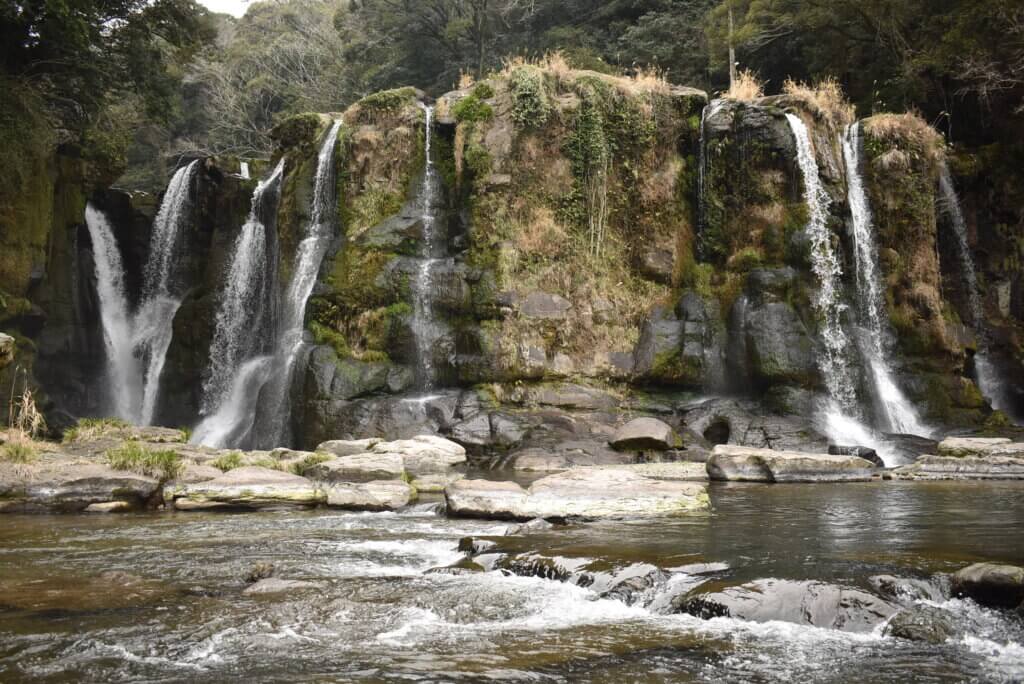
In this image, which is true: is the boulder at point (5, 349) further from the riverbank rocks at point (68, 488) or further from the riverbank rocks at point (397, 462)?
the riverbank rocks at point (397, 462)

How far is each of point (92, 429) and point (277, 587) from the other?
1206 centimetres

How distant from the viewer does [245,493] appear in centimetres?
1273

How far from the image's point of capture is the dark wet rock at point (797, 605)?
5.97m

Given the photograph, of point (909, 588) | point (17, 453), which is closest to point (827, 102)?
point (909, 588)

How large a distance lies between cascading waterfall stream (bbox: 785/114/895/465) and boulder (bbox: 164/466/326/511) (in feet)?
37.3

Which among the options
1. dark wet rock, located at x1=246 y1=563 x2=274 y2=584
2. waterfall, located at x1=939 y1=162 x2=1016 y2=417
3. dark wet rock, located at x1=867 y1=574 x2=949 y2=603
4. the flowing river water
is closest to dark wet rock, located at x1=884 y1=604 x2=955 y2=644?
the flowing river water

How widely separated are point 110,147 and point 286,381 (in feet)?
35.8

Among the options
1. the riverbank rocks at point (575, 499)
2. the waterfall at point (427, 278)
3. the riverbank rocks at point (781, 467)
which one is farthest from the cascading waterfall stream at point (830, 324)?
the waterfall at point (427, 278)

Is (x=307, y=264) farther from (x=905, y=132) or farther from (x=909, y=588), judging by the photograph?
(x=909, y=588)

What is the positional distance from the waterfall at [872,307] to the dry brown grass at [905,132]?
1.61ft

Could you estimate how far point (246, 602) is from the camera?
671 cm

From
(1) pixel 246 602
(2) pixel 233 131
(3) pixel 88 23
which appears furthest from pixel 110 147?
(1) pixel 246 602

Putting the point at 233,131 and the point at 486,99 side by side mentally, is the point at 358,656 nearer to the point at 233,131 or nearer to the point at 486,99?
the point at 486,99

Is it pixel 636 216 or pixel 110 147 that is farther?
pixel 110 147
